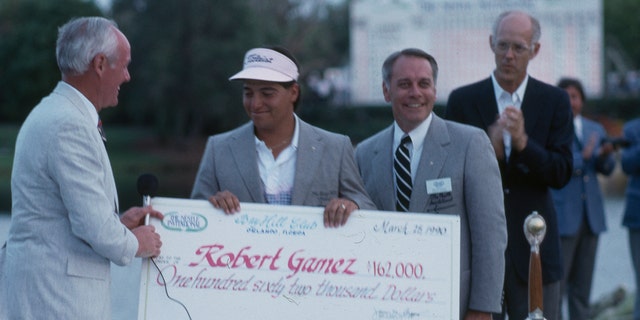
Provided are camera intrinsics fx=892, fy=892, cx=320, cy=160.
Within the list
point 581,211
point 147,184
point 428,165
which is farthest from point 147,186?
point 581,211

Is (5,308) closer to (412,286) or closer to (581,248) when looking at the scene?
(412,286)

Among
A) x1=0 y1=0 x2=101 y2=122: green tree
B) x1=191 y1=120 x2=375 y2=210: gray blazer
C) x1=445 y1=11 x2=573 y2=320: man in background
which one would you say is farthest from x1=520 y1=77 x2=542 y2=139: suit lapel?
x1=0 y1=0 x2=101 y2=122: green tree

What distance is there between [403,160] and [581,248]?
3611mm

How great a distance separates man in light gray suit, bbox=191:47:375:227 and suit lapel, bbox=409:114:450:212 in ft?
0.70

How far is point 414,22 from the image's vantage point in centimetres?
2191

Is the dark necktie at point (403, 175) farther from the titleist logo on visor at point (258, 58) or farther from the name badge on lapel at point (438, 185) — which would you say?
the titleist logo on visor at point (258, 58)

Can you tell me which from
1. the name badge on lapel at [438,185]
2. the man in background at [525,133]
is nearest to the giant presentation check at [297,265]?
the name badge on lapel at [438,185]

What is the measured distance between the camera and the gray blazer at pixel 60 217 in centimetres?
330

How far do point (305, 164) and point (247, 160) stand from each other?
263 mm

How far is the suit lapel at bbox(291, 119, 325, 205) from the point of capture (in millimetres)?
3961

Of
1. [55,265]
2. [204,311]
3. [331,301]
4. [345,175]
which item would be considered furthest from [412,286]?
[55,265]

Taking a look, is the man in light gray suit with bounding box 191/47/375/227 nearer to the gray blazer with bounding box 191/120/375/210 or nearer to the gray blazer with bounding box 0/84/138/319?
the gray blazer with bounding box 191/120/375/210

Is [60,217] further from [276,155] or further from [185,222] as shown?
[276,155]

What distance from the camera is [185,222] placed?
12.5 feet
